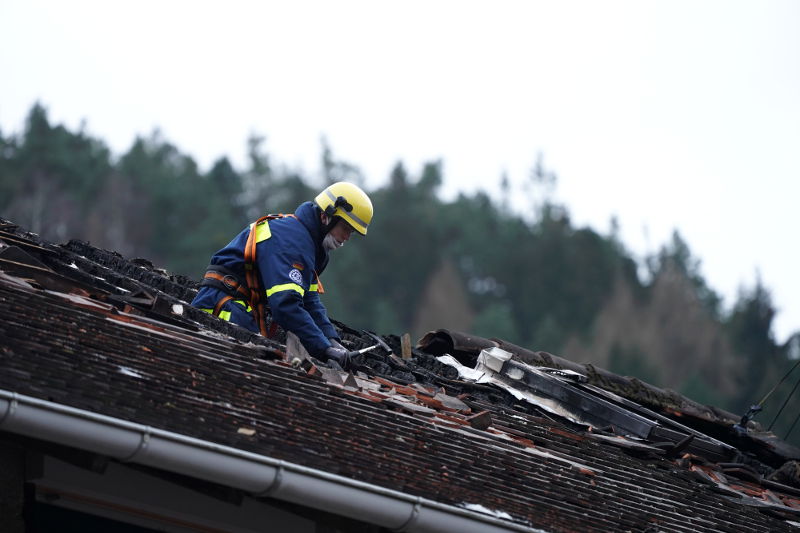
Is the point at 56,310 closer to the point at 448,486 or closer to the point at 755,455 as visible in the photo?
the point at 448,486

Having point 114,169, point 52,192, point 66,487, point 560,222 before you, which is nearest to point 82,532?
point 66,487

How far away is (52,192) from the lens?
58.9m

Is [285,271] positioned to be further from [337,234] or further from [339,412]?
[339,412]

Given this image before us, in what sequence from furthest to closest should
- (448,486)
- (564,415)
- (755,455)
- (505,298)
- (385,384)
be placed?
1. (505,298)
2. (755,455)
3. (564,415)
4. (385,384)
5. (448,486)

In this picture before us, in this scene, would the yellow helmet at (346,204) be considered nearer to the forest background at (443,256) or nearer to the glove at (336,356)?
the glove at (336,356)

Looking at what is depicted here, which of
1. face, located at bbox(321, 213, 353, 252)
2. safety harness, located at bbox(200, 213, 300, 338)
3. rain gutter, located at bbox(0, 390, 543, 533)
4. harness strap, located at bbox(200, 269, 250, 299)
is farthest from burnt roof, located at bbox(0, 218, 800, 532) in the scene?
face, located at bbox(321, 213, 353, 252)

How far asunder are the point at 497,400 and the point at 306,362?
2190 mm

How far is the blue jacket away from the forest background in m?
45.0

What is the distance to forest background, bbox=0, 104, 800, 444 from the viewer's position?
5781 centimetres

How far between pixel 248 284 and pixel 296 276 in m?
0.48

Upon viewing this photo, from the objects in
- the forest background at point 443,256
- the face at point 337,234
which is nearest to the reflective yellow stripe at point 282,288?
the face at point 337,234

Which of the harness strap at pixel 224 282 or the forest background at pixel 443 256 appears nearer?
the harness strap at pixel 224 282

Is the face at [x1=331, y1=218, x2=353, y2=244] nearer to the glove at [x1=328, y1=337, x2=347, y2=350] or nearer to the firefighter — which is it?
the firefighter

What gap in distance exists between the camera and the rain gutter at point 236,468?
16.3 ft
